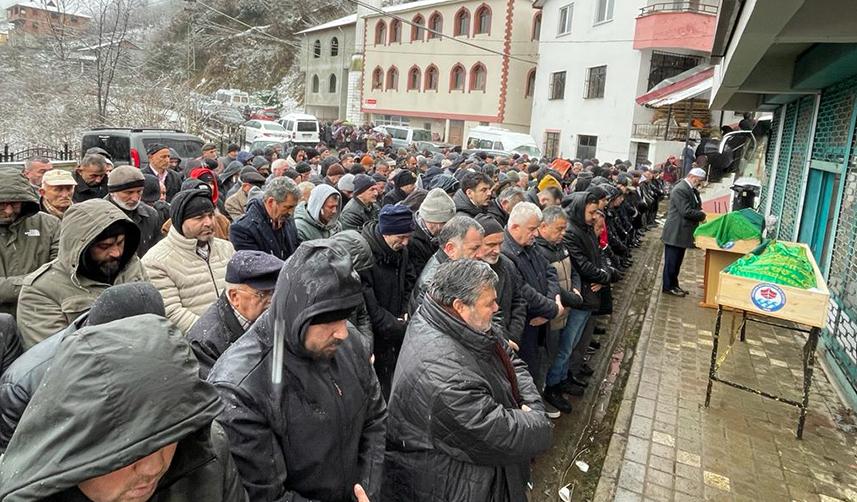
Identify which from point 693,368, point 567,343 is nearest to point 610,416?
point 567,343

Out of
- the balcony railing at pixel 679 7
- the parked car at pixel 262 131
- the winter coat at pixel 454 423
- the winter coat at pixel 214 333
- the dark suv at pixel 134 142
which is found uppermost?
the balcony railing at pixel 679 7

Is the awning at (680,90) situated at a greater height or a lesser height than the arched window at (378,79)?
lesser

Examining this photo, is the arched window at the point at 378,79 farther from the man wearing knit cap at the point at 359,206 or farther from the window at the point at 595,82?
the man wearing knit cap at the point at 359,206

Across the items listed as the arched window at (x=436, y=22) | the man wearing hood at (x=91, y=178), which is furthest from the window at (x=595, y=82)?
the man wearing hood at (x=91, y=178)

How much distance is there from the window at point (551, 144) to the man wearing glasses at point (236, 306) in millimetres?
26678

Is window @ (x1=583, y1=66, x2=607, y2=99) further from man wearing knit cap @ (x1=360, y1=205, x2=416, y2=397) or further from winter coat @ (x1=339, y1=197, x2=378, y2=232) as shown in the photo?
man wearing knit cap @ (x1=360, y1=205, x2=416, y2=397)

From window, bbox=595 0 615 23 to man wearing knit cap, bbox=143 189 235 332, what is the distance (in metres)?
25.0

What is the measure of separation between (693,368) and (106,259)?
18.7 feet

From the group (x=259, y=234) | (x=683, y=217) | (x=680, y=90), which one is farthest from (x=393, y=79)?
(x=259, y=234)

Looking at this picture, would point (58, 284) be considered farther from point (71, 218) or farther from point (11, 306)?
point (11, 306)

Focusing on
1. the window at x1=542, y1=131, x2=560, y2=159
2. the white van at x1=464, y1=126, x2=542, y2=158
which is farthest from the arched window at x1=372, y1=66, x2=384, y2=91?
the white van at x1=464, y1=126, x2=542, y2=158

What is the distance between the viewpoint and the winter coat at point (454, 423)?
2.23 metres

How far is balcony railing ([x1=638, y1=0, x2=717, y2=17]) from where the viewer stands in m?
21.5

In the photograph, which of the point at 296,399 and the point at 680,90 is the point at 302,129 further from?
the point at 296,399
